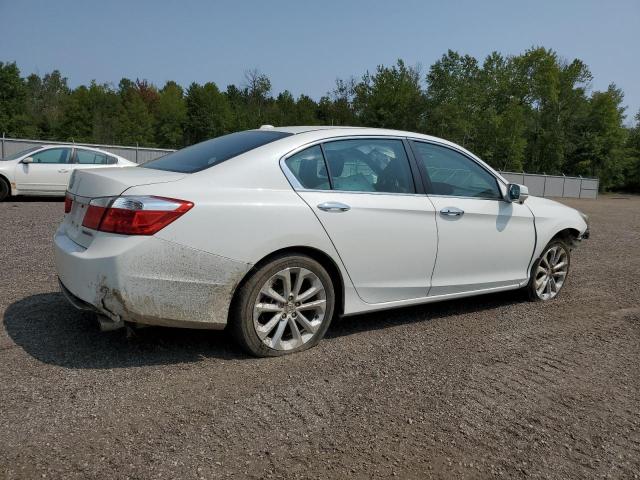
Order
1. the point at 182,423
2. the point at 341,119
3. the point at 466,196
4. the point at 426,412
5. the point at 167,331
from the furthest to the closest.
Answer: the point at 341,119, the point at 466,196, the point at 167,331, the point at 426,412, the point at 182,423

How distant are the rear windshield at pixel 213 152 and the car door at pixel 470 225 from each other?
131cm

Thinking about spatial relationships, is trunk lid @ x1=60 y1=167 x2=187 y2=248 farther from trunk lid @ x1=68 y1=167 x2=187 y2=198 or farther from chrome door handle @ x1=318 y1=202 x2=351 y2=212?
chrome door handle @ x1=318 y1=202 x2=351 y2=212

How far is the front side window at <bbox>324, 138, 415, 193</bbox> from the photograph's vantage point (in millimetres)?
3887

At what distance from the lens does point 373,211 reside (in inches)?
152

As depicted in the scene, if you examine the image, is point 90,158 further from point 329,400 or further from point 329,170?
point 329,400

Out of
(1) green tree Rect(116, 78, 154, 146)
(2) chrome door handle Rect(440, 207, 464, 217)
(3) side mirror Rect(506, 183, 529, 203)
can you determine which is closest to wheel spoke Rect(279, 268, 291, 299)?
(2) chrome door handle Rect(440, 207, 464, 217)

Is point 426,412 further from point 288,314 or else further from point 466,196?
point 466,196

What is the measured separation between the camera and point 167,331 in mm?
3992

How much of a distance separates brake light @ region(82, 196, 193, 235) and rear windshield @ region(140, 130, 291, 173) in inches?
18.5

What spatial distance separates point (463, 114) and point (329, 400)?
49029 millimetres

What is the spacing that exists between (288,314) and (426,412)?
1.12 meters

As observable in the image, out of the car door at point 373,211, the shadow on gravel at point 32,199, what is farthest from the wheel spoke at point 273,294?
the shadow on gravel at point 32,199

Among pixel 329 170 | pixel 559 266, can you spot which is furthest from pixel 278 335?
pixel 559 266

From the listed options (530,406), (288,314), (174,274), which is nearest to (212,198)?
(174,274)
